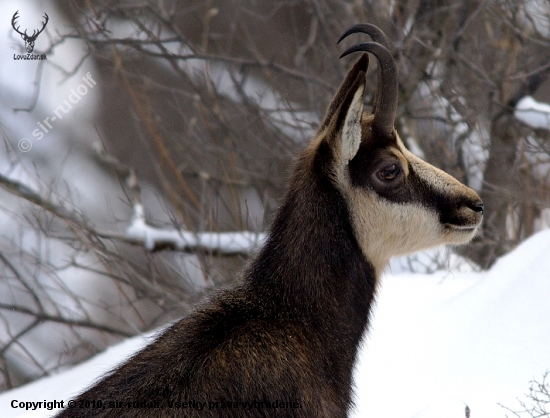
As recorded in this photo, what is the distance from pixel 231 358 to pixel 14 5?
32.4 ft

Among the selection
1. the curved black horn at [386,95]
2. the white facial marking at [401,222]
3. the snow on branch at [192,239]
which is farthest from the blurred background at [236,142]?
the curved black horn at [386,95]

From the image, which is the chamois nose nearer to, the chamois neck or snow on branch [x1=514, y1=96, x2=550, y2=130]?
the chamois neck

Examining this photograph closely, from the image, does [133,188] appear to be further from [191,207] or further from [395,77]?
[395,77]

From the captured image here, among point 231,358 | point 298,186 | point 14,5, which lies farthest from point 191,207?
point 231,358

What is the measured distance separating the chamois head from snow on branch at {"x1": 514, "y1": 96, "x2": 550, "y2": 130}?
14.8 ft

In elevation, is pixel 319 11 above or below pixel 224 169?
above

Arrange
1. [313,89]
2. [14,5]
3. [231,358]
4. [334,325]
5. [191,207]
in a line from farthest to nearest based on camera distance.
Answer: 1. [14,5]
2. [191,207]
3. [313,89]
4. [334,325]
5. [231,358]

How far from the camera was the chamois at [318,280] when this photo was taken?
12.4 feet

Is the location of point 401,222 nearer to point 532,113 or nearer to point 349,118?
point 349,118

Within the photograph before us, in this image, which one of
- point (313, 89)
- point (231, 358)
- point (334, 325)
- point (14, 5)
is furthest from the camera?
point (14, 5)

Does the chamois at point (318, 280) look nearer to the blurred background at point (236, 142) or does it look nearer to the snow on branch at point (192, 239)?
the blurred background at point (236, 142)

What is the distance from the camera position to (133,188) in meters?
9.41

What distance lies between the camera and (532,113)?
8.82m

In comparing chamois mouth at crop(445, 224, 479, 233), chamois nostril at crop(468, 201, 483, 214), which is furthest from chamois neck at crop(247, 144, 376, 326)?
chamois nostril at crop(468, 201, 483, 214)
